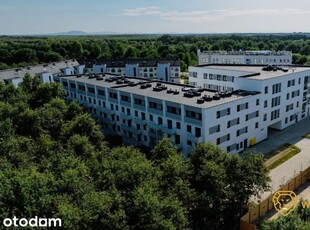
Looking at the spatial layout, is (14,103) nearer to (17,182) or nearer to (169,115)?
(169,115)

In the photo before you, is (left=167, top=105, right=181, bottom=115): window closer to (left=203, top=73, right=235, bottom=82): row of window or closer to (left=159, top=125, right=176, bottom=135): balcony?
(left=159, top=125, right=176, bottom=135): balcony

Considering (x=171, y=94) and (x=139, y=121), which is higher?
(x=171, y=94)

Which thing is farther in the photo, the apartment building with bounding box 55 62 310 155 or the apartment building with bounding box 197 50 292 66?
the apartment building with bounding box 197 50 292 66

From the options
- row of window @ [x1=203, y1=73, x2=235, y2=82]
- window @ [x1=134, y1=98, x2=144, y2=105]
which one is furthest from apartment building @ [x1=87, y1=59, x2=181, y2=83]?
window @ [x1=134, y1=98, x2=144, y2=105]

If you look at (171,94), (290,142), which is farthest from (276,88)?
(171,94)

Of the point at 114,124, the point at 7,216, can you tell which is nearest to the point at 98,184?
the point at 7,216

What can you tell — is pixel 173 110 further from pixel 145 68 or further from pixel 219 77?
pixel 145 68

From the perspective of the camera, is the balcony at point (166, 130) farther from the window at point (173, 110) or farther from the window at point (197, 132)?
the window at point (197, 132)
